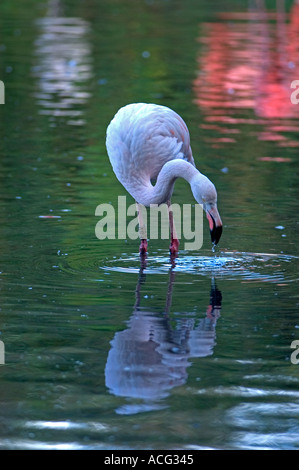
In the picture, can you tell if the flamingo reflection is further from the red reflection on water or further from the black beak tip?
the red reflection on water

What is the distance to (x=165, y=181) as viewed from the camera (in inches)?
311

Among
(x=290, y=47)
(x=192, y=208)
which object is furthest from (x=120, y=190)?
(x=290, y=47)

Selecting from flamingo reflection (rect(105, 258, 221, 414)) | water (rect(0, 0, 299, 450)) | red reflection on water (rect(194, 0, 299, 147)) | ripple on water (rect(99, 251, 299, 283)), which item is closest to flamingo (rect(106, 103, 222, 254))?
ripple on water (rect(99, 251, 299, 283))

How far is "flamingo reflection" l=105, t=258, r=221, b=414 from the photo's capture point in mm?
5301

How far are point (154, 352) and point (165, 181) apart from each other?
229cm

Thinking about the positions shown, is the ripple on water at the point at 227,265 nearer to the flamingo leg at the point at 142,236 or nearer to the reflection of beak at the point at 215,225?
the flamingo leg at the point at 142,236

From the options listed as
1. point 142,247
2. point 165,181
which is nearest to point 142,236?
point 142,247

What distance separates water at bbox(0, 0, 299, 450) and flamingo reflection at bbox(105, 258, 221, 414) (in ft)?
0.04

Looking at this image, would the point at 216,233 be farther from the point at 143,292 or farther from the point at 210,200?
the point at 143,292

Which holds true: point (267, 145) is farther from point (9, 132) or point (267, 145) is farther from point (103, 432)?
point (103, 432)

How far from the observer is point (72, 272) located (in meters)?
7.57

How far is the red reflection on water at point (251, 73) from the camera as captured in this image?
1478cm

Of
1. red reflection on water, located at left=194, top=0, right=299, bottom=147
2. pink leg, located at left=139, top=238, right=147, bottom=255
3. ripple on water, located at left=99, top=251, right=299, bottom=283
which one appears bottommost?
ripple on water, located at left=99, top=251, right=299, bottom=283
